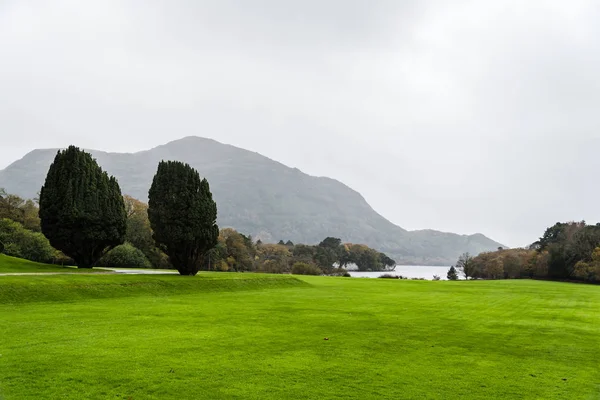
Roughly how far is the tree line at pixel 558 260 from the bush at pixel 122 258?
69316 millimetres

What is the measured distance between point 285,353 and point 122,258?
55.3 meters

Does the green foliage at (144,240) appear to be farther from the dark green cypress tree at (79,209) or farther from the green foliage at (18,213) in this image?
the dark green cypress tree at (79,209)

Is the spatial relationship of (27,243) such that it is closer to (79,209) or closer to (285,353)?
(79,209)

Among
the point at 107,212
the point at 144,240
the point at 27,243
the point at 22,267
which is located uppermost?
the point at 107,212

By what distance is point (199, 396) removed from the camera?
296 inches

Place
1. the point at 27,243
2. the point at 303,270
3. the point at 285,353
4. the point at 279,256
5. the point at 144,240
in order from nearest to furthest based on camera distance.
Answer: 1. the point at 285,353
2. the point at 27,243
3. the point at 144,240
4. the point at 303,270
5. the point at 279,256

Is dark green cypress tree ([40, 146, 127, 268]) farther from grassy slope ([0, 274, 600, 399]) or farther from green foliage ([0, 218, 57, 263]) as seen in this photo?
green foliage ([0, 218, 57, 263])

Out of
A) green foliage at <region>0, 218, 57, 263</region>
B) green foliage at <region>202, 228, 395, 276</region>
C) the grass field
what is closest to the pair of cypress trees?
the grass field

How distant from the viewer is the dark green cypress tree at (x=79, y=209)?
36531 millimetres

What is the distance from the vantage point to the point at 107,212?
38344 mm

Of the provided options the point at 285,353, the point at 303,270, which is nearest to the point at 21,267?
the point at 285,353

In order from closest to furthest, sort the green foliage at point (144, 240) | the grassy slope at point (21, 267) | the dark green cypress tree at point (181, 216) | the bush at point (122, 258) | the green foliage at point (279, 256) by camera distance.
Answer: the grassy slope at point (21, 267) < the dark green cypress tree at point (181, 216) < the bush at point (122, 258) < the green foliage at point (144, 240) < the green foliage at point (279, 256)

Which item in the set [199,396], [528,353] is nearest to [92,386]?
[199,396]

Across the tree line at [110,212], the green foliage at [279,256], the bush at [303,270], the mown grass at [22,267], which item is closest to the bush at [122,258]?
the green foliage at [279,256]
